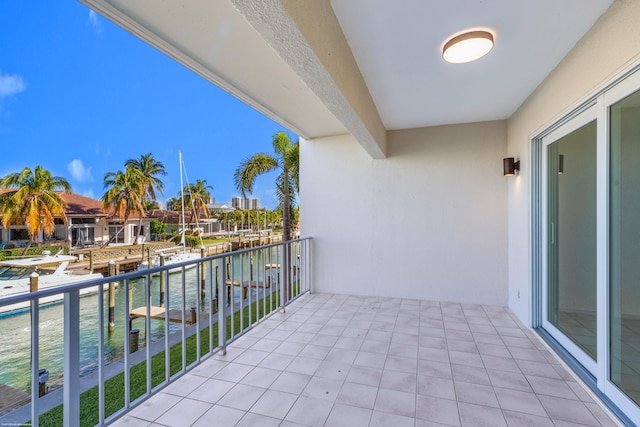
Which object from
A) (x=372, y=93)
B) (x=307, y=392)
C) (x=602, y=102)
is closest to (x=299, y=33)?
(x=372, y=93)

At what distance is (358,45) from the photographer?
2.12 metres

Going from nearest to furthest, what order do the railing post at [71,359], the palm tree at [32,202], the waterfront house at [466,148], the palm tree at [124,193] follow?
1. the railing post at [71,359]
2. the waterfront house at [466,148]
3. the palm tree at [32,202]
4. the palm tree at [124,193]

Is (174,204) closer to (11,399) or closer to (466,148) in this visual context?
(11,399)

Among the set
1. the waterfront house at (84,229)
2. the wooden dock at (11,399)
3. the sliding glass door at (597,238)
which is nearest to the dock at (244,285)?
the wooden dock at (11,399)

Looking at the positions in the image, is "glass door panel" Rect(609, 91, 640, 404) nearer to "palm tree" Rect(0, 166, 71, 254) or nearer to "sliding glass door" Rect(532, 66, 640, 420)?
"sliding glass door" Rect(532, 66, 640, 420)

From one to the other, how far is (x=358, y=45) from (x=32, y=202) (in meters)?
15.2

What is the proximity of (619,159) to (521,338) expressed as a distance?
1948 millimetres

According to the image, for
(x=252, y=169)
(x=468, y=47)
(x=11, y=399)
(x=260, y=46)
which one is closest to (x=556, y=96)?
(x=468, y=47)

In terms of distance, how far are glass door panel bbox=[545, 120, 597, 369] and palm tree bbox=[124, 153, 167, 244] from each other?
23.0 metres

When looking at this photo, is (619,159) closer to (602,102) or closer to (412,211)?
(602,102)

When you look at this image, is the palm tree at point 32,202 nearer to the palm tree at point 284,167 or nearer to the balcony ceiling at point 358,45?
the palm tree at point 284,167

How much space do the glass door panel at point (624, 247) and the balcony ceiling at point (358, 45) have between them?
762 mm

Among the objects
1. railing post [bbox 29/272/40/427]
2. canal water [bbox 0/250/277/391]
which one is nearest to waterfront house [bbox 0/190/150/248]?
canal water [bbox 0/250/277/391]

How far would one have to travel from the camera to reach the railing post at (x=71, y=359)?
1.36 meters
